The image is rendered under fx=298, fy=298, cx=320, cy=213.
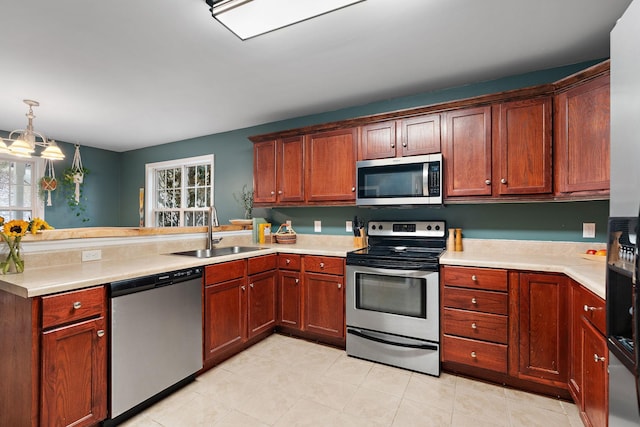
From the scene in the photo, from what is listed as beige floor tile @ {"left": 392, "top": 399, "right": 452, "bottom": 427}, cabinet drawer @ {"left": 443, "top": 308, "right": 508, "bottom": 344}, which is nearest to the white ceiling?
cabinet drawer @ {"left": 443, "top": 308, "right": 508, "bottom": 344}

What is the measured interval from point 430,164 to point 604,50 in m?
1.44

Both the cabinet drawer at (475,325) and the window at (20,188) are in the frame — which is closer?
the cabinet drawer at (475,325)

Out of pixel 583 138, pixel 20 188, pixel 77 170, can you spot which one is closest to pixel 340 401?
pixel 583 138

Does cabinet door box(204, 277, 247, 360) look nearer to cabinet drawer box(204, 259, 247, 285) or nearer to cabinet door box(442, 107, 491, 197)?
cabinet drawer box(204, 259, 247, 285)

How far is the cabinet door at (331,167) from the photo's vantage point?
3008mm

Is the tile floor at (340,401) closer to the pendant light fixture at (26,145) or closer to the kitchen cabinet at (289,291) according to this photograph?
the kitchen cabinet at (289,291)

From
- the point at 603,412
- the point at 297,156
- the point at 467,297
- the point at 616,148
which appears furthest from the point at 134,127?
the point at 603,412

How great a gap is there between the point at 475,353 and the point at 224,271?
2.03 metres

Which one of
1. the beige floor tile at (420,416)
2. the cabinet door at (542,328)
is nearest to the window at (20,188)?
the beige floor tile at (420,416)

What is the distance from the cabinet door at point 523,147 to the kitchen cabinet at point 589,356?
0.82 metres

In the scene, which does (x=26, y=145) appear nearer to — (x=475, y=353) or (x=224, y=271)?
(x=224, y=271)

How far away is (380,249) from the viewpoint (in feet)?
9.47

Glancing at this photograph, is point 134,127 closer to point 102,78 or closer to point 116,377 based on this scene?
point 102,78

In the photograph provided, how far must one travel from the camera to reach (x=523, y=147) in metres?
2.31
